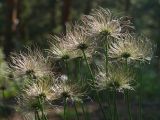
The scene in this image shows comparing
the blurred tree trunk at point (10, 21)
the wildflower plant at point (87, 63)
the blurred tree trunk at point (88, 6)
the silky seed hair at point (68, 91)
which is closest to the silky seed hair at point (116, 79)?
the wildflower plant at point (87, 63)

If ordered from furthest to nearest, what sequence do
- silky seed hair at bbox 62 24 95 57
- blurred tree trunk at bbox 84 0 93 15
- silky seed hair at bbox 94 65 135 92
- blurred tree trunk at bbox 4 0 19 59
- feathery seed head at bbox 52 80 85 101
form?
blurred tree trunk at bbox 84 0 93 15
blurred tree trunk at bbox 4 0 19 59
silky seed hair at bbox 62 24 95 57
feathery seed head at bbox 52 80 85 101
silky seed hair at bbox 94 65 135 92

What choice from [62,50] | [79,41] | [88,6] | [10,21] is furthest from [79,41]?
[88,6]

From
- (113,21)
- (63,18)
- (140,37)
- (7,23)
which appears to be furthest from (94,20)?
(63,18)

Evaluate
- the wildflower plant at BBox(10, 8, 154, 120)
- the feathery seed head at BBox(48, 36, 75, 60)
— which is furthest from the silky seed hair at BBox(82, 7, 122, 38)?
the feathery seed head at BBox(48, 36, 75, 60)

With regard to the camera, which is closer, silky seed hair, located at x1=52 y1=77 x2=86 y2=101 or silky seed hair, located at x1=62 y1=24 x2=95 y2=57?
silky seed hair, located at x1=52 y1=77 x2=86 y2=101

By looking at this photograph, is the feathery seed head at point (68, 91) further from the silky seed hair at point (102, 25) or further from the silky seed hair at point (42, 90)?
the silky seed hair at point (102, 25)

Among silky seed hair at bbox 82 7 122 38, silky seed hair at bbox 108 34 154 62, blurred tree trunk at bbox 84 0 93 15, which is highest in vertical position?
blurred tree trunk at bbox 84 0 93 15

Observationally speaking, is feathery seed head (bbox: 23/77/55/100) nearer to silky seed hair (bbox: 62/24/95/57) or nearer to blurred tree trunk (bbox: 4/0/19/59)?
silky seed hair (bbox: 62/24/95/57)

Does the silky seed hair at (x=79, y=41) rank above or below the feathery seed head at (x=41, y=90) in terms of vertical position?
above
